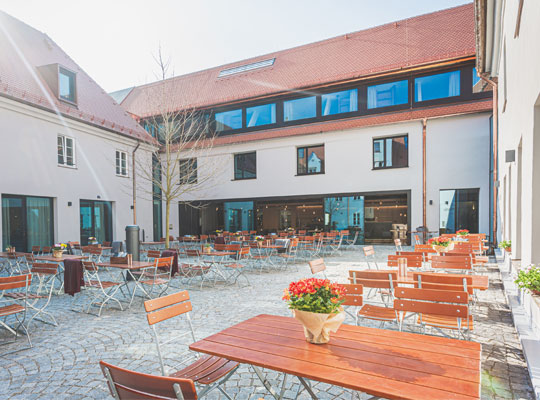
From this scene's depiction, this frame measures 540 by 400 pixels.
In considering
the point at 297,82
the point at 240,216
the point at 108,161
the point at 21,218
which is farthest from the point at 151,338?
the point at 297,82

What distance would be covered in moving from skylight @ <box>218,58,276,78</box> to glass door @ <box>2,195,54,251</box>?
13089mm

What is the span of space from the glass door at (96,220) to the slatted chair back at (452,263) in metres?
14.2

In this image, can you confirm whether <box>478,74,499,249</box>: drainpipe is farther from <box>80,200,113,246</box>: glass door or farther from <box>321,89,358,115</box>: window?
<box>80,200,113,246</box>: glass door

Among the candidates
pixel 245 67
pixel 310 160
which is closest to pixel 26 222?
pixel 310 160

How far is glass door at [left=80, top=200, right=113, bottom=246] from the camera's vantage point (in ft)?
48.4

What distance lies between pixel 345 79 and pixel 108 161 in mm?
12479

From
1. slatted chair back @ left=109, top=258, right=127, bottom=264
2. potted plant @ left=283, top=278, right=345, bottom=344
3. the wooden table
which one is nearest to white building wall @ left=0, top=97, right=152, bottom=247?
slatted chair back @ left=109, top=258, right=127, bottom=264

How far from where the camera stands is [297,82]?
60.3ft

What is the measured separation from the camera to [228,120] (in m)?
19.8

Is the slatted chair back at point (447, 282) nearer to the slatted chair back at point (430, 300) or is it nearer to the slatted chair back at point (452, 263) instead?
the slatted chair back at point (430, 300)

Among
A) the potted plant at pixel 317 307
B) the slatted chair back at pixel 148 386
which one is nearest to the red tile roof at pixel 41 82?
the slatted chair back at pixel 148 386

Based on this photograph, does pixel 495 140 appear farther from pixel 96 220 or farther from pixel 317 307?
pixel 96 220

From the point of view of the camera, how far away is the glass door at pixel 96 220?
1474 cm

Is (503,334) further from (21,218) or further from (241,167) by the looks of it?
(241,167)
